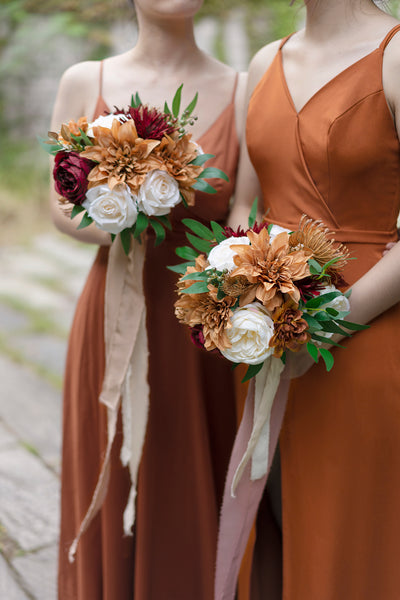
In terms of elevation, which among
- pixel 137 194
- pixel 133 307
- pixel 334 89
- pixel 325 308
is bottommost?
pixel 325 308

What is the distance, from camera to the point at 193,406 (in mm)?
2244

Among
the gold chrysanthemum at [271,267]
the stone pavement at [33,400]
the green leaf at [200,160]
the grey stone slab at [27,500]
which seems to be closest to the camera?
the gold chrysanthemum at [271,267]

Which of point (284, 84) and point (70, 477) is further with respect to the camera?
point (70, 477)

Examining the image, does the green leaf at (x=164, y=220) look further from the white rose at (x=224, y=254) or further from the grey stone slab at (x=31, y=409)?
the grey stone slab at (x=31, y=409)

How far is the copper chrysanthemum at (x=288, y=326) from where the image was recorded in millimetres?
1465

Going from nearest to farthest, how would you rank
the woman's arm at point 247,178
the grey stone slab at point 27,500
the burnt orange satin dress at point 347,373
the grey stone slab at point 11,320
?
the burnt orange satin dress at point 347,373
the woman's arm at point 247,178
the grey stone slab at point 27,500
the grey stone slab at point 11,320

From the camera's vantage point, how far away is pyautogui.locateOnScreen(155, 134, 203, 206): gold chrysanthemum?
1.70 m

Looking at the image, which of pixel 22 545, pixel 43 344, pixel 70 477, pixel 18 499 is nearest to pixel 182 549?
pixel 70 477

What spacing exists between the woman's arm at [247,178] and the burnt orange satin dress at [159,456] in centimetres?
8

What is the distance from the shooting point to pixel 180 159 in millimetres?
1744

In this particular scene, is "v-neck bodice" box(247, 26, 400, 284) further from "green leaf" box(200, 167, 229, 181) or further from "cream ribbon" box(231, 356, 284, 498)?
"cream ribbon" box(231, 356, 284, 498)

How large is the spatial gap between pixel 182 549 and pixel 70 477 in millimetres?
482

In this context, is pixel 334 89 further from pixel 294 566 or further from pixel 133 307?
pixel 294 566

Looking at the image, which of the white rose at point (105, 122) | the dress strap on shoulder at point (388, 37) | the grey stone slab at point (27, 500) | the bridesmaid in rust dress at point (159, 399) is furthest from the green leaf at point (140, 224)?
the grey stone slab at point (27, 500)
